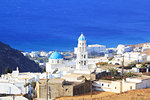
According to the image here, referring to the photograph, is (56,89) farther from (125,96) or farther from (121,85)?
(125,96)

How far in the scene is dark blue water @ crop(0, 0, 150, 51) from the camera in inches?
4744

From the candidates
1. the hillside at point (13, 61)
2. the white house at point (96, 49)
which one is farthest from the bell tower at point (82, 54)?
the white house at point (96, 49)

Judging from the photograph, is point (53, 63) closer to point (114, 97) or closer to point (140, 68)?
point (140, 68)

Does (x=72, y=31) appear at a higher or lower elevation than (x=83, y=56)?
higher

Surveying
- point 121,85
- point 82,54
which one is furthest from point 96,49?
point 121,85

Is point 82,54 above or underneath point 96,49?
underneath

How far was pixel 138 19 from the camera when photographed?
6407 inches

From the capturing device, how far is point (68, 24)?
157 meters

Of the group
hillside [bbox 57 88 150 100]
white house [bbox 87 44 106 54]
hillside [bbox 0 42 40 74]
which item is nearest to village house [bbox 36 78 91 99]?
hillside [bbox 57 88 150 100]

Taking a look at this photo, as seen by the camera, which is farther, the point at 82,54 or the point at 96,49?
the point at 96,49

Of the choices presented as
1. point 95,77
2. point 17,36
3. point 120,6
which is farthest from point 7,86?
point 120,6

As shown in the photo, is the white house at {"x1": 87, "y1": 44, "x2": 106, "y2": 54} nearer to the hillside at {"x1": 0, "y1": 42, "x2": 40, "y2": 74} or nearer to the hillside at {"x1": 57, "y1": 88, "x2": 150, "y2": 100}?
the hillside at {"x1": 0, "y1": 42, "x2": 40, "y2": 74}

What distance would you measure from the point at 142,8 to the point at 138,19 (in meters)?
21.0

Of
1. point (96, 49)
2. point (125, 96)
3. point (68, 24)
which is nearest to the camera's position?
point (125, 96)
